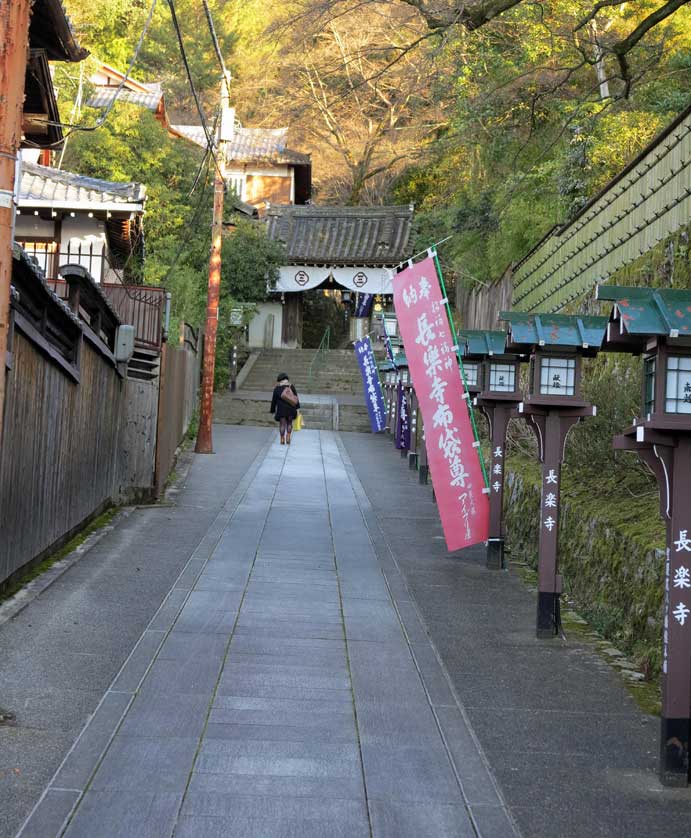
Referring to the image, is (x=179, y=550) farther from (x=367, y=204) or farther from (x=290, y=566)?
(x=367, y=204)

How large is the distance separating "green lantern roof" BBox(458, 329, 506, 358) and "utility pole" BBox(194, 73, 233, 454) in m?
12.4

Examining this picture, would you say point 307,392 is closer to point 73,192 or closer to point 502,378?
point 73,192

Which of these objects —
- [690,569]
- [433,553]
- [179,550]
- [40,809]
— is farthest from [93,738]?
[433,553]

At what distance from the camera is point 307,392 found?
41.4 metres

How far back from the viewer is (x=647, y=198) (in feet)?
41.3

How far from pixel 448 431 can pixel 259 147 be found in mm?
43187

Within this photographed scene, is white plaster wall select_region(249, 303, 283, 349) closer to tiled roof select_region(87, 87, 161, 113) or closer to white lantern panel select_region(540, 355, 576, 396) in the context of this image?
tiled roof select_region(87, 87, 161, 113)

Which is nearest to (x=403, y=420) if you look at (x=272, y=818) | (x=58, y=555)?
(x=58, y=555)

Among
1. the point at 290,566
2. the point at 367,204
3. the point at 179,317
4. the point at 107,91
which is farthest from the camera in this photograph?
the point at 367,204

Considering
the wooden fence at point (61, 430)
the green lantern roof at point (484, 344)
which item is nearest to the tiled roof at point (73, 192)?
the wooden fence at point (61, 430)

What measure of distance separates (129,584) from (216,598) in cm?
105

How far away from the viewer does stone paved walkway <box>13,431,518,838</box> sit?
181 inches

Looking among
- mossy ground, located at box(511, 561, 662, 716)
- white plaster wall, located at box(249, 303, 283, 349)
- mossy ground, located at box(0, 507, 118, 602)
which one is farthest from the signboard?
mossy ground, located at box(511, 561, 662, 716)

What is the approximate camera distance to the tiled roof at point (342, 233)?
47.1 meters
